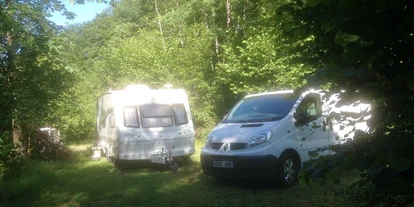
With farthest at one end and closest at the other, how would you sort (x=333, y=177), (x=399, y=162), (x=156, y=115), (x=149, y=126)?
1. (x=156, y=115)
2. (x=149, y=126)
3. (x=333, y=177)
4. (x=399, y=162)

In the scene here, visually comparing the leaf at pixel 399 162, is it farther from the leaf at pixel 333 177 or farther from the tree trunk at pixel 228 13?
the tree trunk at pixel 228 13

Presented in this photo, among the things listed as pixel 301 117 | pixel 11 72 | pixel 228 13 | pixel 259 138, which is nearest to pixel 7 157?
pixel 11 72

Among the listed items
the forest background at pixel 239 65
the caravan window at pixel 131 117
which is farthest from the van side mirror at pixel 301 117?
the caravan window at pixel 131 117

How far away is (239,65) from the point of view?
1658cm

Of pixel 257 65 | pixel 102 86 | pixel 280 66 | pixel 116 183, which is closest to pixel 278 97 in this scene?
pixel 116 183

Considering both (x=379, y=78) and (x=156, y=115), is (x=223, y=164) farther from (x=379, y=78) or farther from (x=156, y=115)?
(x=379, y=78)

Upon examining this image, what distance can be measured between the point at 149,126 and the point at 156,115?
0.46 m

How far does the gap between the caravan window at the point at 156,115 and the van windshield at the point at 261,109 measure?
10.2 feet

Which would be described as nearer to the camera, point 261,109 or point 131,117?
point 261,109

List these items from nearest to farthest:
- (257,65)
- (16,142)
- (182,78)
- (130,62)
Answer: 1. (16,142)
2. (257,65)
3. (182,78)
4. (130,62)

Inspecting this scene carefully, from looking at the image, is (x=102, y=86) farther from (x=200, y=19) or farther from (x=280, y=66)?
(x=280, y=66)

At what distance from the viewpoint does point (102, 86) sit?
3025 cm

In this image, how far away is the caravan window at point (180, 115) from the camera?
11.7 m

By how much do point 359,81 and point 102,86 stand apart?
2896 cm
